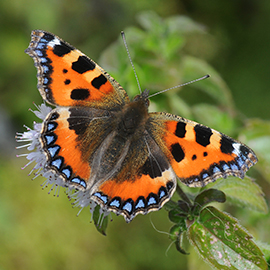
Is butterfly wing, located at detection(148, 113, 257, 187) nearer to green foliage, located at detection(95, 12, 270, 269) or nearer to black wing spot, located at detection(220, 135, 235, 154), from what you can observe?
black wing spot, located at detection(220, 135, 235, 154)

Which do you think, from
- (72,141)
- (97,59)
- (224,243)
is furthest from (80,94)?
(97,59)

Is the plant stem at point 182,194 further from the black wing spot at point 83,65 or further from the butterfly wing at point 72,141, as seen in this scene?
the black wing spot at point 83,65

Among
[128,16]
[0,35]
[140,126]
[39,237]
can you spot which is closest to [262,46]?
[128,16]

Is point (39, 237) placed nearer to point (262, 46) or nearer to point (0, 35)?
point (0, 35)

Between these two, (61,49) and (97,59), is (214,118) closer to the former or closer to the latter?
(61,49)

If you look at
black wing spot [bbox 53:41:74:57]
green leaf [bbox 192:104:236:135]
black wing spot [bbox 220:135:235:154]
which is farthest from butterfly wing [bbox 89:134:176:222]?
green leaf [bbox 192:104:236:135]

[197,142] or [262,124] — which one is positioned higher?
[197,142]
